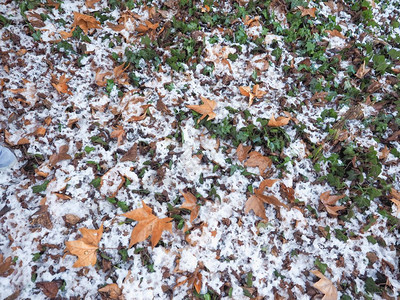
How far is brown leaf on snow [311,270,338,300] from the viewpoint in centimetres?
221

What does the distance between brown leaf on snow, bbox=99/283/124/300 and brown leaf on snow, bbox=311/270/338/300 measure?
5.56 feet

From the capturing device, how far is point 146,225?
2359 mm

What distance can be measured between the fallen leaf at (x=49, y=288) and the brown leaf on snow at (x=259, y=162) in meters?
2.06

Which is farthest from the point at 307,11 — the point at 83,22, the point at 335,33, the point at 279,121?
the point at 83,22

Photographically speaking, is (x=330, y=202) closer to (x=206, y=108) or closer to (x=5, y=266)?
(x=206, y=108)

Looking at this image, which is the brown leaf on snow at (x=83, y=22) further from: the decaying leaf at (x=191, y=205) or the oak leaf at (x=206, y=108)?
the decaying leaf at (x=191, y=205)

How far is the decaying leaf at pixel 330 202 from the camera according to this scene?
253 cm

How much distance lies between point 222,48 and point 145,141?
166 centimetres

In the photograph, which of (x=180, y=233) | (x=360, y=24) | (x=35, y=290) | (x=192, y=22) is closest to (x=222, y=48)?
(x=192, y=22)

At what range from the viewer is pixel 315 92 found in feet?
10.5

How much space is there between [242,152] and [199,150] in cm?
47

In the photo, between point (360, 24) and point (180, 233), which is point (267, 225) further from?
point (360, 24)

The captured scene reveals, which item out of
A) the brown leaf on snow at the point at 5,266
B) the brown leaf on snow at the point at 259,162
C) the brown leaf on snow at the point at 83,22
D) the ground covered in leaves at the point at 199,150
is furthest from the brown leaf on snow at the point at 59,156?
the brown leaf on snow at the point at 259,162

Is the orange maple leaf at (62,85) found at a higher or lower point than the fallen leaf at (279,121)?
lower
